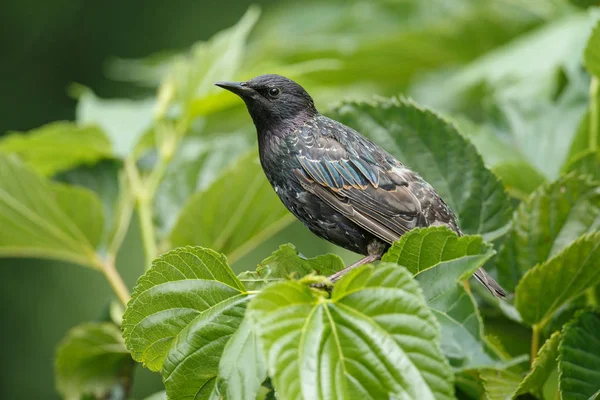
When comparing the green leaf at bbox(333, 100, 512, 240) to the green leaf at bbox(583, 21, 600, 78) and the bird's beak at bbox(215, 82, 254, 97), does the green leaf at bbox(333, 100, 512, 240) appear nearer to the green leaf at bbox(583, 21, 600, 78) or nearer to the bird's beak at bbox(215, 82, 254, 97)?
the bird's beak at bbox(215, 82, 254, 97)

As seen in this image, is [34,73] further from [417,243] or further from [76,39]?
[417,243]

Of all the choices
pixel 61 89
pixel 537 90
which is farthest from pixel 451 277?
pixel 61 89

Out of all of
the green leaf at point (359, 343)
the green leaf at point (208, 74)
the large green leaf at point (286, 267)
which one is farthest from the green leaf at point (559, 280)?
the green leaf at point (208, 74)

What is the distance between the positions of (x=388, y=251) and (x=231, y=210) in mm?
873

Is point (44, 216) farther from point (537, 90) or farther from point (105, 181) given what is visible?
point (537, 90)

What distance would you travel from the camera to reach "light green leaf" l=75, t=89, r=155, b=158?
10.0ft

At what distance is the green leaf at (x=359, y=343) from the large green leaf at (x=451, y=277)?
0.11 metres

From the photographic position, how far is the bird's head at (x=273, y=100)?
2289mm

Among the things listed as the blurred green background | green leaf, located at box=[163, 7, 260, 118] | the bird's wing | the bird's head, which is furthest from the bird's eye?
the blurred green background

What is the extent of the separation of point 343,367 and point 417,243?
0.31 m

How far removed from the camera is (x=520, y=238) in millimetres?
2033

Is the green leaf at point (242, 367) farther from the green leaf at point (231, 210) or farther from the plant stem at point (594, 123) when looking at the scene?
the plant stem at point (594, 123)

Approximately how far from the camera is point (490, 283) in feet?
6.36

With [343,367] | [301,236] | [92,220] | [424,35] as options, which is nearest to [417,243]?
[343,367]
